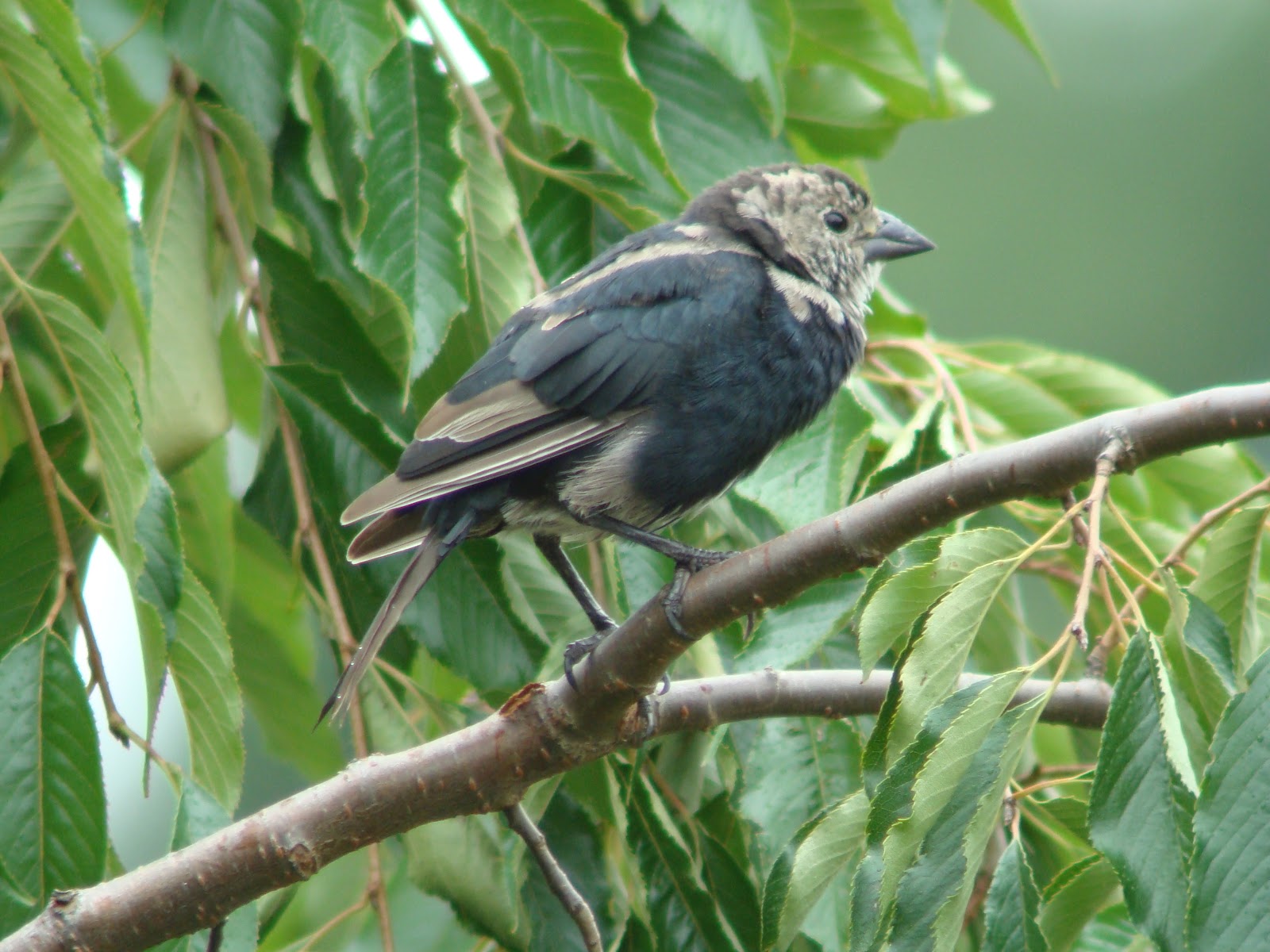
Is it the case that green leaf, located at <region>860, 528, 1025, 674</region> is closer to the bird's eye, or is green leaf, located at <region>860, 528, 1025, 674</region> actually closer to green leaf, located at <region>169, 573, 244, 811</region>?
green leaf, located at <region>169, 573, 244, 811</region>

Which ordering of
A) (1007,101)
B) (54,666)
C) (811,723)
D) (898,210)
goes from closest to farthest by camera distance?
(54,666)
(811,723)
(898,210)
(1007,101)

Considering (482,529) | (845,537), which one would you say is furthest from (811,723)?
(482,529)

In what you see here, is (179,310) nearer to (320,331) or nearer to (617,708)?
(320,331)

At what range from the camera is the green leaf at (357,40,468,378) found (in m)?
2.65

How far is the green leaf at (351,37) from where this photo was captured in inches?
102

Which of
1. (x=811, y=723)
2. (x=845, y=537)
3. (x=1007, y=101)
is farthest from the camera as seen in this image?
(x=1007, y=101)

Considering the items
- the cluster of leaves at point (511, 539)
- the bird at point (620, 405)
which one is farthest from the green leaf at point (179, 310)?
the bird at point (620, 405)

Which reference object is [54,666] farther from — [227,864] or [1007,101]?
[1007,101]

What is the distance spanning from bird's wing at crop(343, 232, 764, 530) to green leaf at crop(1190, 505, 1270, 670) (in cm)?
130

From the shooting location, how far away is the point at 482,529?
3051 mm

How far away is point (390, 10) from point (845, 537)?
1624 millimetres

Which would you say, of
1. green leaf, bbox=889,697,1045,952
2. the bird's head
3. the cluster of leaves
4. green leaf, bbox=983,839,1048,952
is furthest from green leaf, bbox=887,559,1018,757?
the bird's head

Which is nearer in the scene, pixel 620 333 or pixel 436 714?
pixel 436 714

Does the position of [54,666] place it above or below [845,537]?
above
